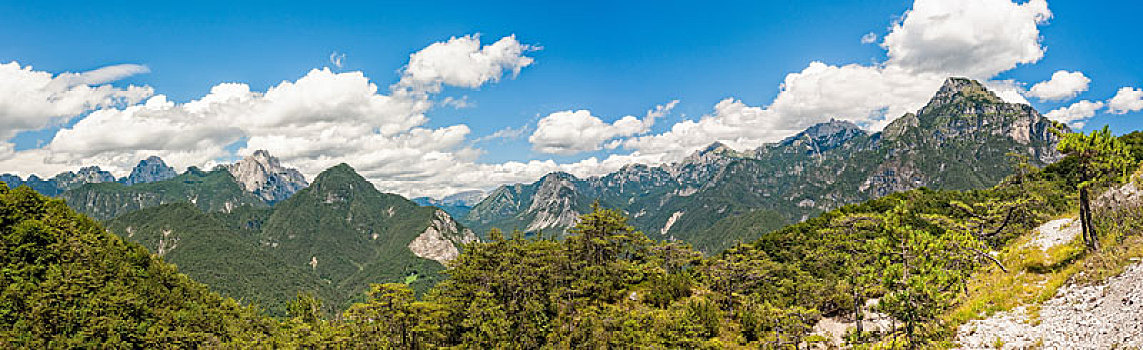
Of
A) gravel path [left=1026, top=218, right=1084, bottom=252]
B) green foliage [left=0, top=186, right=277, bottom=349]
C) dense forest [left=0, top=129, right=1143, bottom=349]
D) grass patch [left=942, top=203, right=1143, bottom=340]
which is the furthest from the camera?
green foliage [left=0, top=186, right=277, bottom=349]

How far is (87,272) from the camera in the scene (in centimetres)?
5859

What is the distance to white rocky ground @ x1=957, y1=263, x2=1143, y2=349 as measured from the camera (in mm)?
19328

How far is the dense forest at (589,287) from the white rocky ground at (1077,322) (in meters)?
2.24

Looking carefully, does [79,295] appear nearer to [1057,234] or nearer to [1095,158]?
[1095,158]

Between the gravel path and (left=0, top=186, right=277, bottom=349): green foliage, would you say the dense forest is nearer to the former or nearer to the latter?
(left=0, top=186, right=277, bottom=349): green foliage

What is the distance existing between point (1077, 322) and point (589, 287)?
3835cm

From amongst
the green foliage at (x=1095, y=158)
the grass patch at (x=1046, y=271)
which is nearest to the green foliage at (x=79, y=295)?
the grass patch at (x=1046, y=271)

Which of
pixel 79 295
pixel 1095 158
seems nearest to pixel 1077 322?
pixel 1095 158

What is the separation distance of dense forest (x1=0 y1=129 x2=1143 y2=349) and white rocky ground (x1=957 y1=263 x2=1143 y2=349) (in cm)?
224

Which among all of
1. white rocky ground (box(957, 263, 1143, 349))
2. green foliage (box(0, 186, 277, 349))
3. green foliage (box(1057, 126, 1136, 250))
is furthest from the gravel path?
green foliage (box(0, 186, 277, 349))

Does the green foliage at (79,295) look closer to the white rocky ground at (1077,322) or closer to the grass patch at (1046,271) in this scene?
the white rocky ground at (1077,322)

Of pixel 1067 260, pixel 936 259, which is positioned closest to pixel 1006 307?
pixel 1067 260

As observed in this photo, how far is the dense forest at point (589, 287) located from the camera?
3045cm

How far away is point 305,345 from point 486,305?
72.2ft
